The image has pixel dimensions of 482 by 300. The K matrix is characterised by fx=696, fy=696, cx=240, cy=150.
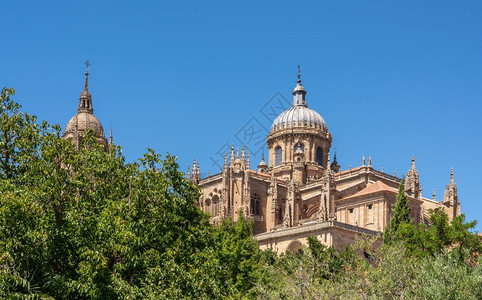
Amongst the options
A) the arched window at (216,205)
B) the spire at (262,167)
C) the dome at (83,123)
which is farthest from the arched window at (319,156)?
the dome at (83,123)

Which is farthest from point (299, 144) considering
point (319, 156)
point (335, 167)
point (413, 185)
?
point (413, 185)

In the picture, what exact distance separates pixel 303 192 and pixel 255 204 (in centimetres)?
528

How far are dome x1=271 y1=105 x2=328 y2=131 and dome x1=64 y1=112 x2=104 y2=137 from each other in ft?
69.6

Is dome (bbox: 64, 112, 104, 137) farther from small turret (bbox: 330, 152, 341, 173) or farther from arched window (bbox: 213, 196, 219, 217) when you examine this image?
small turret (bbox: 330, 152, 341, 173)

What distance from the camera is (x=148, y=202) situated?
28609 millimetres

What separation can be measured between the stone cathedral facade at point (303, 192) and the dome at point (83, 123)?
A: 12845 millimetres

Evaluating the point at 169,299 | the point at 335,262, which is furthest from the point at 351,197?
the point at 169,299

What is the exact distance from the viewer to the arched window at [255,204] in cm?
7394

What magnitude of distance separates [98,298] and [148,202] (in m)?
5.08

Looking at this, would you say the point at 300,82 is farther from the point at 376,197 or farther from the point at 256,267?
the point at 256,267

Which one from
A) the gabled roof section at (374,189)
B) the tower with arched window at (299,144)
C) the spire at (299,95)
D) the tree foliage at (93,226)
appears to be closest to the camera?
the tree foliage at (93,226)

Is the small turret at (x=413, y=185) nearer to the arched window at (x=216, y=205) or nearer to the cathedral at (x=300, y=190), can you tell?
the cathedral at (x=300, y=190)

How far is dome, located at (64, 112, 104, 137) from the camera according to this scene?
270 ft

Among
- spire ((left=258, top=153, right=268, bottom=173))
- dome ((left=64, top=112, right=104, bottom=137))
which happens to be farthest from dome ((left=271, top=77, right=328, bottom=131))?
dome ((left=64, top=112, right=104, bottom=137))
